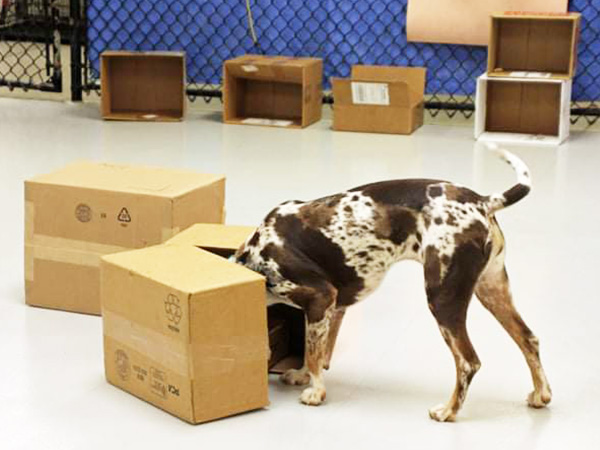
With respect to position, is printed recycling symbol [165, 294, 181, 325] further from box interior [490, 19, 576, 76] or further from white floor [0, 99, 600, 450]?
box interior [490, 19, 576, 76]

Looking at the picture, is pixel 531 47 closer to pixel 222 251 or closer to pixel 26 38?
pixel 222 251

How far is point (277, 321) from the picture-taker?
117 inches

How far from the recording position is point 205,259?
2758 millimetres

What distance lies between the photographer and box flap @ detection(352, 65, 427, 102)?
6.30 m

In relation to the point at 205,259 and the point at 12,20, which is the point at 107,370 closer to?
the point at 205,259

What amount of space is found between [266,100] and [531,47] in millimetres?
1518

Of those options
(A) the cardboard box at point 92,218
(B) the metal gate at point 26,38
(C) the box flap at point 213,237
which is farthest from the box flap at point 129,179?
(B) the metal gate at point 26,38

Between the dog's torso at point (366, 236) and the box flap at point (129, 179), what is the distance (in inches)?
24.2

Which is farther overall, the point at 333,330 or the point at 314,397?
the point at 333,330

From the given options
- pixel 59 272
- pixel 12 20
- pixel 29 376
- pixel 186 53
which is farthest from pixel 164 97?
pixel 29 376

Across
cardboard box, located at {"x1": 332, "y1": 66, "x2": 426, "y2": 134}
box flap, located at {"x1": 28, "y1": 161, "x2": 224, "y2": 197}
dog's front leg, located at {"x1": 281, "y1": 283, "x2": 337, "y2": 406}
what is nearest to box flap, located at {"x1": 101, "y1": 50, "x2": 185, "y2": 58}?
cardboard box, located at {"x1": 332, "y1": 66, "x2": 426, "y2": 134}

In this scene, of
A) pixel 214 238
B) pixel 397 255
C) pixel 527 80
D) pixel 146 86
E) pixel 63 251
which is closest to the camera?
pixel 397 255

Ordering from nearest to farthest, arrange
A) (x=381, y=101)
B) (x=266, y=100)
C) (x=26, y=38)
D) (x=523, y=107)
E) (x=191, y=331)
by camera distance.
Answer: (x=191, y=331)
(x=381, y=101)
(x=523, y=107)
(x=266, y=100)
(x=26, y=38)

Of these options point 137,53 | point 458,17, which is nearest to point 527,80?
point 458,17
